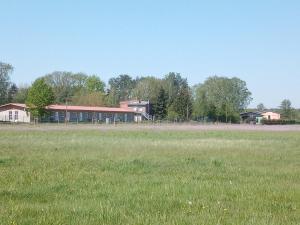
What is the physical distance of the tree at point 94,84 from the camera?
607 ft

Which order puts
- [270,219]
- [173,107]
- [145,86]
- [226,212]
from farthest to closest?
[145,86], [173,107], [226,212], [270,219]

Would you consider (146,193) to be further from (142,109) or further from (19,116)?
(142,109)

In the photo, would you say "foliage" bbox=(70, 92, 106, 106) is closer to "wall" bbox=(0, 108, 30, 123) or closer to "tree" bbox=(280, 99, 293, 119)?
"wall" bbox=(0, 108, 30, 123)

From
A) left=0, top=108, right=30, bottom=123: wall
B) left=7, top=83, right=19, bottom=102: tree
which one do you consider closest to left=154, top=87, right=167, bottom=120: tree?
left=7, top=83, right=19, bottom=102: tree

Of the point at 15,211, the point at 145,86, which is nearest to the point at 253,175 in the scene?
the point at 15,211

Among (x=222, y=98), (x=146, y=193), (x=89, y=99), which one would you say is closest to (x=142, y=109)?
(x=89, y=99)

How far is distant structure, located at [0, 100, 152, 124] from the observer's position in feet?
403

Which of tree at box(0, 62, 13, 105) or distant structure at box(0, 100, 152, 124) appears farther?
tree at box(0, 62, 13, 105)

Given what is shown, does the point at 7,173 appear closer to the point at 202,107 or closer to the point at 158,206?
the point at 158,206

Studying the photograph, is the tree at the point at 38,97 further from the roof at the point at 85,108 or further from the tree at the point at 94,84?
the tree at the point at 94,84

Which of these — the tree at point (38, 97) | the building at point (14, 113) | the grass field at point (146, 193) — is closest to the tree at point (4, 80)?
the building at point (14, 113)

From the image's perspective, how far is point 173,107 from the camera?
5915 inches

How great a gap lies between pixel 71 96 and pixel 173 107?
41389 mm

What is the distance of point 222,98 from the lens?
17062 centimetres
